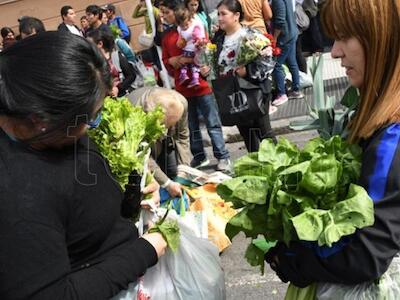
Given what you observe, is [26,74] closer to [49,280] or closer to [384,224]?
[49,280]

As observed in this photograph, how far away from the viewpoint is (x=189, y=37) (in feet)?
17.8

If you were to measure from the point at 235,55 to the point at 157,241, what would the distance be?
3.11 m

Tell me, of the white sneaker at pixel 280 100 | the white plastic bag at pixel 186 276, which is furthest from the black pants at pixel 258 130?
the white plastic bag at pixel 186 276

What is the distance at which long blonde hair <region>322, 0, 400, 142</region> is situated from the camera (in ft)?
4.58

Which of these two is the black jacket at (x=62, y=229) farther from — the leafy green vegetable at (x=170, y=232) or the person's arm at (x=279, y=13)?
the person's arm at (x=279, y=13)

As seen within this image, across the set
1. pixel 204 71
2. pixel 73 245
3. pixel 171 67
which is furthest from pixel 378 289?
pixel 171 67

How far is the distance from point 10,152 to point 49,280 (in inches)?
14.9

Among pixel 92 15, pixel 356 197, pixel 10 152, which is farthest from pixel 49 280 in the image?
pixel 92 15

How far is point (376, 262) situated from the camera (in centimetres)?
141

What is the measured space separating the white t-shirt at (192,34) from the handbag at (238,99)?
0.85m

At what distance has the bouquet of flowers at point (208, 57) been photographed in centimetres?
496

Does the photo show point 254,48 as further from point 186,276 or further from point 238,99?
point 186,276

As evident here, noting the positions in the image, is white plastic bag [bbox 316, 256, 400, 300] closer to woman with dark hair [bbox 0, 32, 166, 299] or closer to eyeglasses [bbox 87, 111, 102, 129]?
woman with dark hair [bbox 0, 32, 166, 299]

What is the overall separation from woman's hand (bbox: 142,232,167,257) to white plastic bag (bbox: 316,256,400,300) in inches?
24.8
